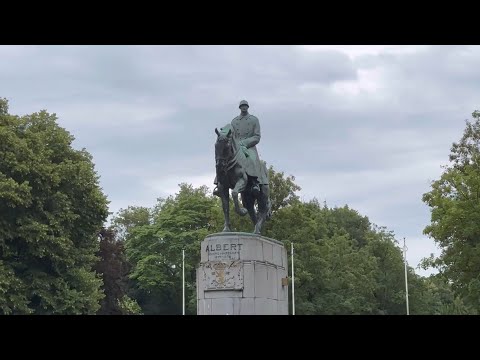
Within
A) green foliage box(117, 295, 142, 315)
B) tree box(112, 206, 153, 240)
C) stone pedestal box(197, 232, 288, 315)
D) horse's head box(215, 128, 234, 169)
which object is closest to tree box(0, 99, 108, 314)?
green foliage box(117, 295, 142, 315)

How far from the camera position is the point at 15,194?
1656 inches

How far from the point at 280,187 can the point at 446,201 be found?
17424 millimetres

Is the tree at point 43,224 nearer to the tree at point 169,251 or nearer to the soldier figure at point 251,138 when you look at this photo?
the tree at point 169,251

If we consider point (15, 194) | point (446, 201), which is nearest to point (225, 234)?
point (446, 201)

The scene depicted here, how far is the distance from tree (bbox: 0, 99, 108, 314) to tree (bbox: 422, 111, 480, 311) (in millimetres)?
18250

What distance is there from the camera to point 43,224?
43562 millimetres

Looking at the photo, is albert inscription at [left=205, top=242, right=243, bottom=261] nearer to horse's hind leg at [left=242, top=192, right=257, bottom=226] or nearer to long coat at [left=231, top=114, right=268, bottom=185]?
horse's hind leg at [left=242, top=192, right=257, bottom=226]

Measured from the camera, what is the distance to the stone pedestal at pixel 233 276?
24750 millimetres

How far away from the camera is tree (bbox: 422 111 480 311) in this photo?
37094mm

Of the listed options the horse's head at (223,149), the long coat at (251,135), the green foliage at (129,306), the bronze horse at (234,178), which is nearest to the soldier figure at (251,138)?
the long coat at (251,135)

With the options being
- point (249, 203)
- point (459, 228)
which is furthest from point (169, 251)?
point (249, 203)
